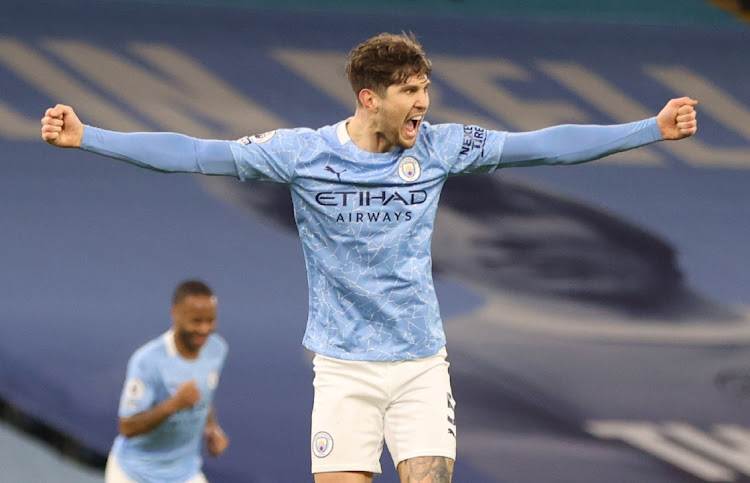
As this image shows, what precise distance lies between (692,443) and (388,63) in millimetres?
4195

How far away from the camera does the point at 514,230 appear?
283 inches

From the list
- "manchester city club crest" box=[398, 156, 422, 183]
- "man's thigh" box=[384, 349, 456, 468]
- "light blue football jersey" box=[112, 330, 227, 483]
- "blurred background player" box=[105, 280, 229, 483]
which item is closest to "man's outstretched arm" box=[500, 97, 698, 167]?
"manchester city club crest" box=[398, 156, 422, 183]

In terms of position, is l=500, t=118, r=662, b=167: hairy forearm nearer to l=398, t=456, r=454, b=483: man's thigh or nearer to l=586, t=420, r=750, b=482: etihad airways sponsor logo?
l=398, t=456, r=454, b=483: man's thigh

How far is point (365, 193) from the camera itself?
3.70 metres

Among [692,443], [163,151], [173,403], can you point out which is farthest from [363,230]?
[692,443]

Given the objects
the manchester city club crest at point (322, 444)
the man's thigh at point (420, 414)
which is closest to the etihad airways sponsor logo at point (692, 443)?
the man's thigh at point (420, 414)

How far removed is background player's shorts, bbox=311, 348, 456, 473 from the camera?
368 cm

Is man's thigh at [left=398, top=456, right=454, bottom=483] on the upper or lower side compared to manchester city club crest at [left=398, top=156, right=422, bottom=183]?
lower

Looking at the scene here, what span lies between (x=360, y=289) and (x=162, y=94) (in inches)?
148

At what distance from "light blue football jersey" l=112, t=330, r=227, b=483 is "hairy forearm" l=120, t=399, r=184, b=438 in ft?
0.13

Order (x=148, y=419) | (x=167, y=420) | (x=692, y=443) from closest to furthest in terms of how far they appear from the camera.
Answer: (x=148, y=419) < (x=167, y=420) < (x=692, y=443)

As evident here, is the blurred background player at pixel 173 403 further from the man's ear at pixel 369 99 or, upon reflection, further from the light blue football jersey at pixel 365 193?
the man's ear at pixel 369 99

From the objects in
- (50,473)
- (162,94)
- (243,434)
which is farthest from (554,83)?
(50,473)

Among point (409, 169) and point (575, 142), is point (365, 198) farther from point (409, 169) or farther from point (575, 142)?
point (575, 142)
